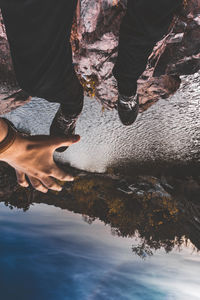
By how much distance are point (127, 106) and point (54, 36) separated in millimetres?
921

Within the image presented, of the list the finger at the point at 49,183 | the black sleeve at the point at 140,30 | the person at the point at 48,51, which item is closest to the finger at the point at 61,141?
the person at the point at 48,51

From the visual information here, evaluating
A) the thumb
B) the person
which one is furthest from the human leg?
the thumb

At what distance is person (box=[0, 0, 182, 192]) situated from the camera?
0.38 metres

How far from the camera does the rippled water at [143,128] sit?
1.96 metres

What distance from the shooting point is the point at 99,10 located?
3.58 feet

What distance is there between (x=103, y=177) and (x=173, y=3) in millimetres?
4220

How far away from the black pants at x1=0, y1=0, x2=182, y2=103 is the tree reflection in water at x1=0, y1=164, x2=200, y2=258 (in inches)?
111

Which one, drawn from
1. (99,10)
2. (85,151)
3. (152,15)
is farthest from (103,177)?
(152,15)

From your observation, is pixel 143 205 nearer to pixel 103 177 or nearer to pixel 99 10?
pixel 103 177

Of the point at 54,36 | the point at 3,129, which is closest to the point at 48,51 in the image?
the point at 54,36

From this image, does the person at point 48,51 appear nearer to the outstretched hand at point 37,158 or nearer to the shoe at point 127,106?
the outstretched hand at point 37,158

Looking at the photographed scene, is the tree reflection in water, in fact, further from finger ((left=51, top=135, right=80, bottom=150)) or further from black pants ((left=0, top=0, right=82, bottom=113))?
black pants ((left=0, top=0, right=82, bottom=113))

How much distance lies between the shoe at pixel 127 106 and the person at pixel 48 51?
0.98 feet

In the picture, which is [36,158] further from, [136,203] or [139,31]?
[136,203]
